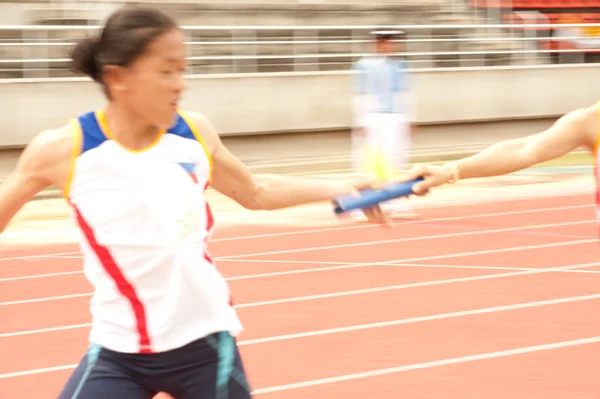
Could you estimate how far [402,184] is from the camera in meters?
3.67

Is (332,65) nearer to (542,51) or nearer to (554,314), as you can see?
(542,51)

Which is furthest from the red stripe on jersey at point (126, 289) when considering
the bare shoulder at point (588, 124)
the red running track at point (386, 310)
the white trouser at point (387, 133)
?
the white trouser at point (387, 133)

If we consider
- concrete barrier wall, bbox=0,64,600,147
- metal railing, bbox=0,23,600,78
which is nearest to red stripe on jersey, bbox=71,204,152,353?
concrete barrier wall, bbox=0,64,600,147

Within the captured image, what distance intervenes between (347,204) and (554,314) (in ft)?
12.1

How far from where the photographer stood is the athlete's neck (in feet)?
9.71

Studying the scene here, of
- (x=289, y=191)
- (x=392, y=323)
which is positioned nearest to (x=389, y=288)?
(x=392, y=323)

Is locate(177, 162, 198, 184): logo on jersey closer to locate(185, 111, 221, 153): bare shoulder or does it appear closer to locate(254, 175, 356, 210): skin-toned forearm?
locate(185, 111, 221, 153): bare shoulder

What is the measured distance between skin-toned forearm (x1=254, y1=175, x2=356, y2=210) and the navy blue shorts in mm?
492

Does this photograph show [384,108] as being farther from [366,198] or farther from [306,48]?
[366,198]

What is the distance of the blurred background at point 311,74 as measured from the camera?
15055 mm

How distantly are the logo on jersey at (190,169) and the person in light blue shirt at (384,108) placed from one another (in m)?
7.92

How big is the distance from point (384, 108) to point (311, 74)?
6.09 meters

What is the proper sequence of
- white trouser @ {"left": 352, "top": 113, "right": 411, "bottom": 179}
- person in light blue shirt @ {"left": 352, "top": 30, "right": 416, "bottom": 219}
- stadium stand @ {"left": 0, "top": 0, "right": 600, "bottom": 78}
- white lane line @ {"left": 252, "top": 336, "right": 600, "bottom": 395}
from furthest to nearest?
1. stadium stand @ {"left": 0, "top": 0, "right": 600, "bottom": 78}
2. white trouser @ {"left": 352, "top": 113, "right": 411, "bottom": 179}
3. person in light blue shirt @ {"left": 352, "top": 30, "right": 416, "bottom": 219}
4. white lane line @ {"left": 252, "top": 336, "right": 600, "bottom": 395}

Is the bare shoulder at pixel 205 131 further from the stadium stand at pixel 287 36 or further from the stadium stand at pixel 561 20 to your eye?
the stadium stand at pixel 561 20
